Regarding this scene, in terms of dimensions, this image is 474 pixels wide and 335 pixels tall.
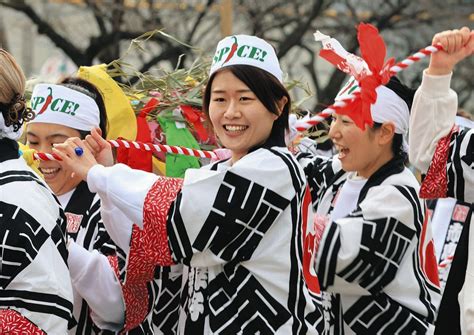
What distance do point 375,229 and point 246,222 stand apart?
27.7 inches

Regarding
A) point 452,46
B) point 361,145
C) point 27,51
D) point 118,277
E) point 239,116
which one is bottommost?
point 118,277

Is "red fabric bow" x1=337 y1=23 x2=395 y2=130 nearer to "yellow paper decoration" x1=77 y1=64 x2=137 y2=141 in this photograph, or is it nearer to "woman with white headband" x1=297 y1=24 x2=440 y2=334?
"woman with white headband" x1=297 y1=24 x2=440 y2=334

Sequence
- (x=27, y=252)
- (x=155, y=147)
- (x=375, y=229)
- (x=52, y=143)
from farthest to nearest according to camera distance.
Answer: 1. (x=52, y=143)
2. (x=155, y=147)
3. (x=375, y=229)
4. (x=27, y=252)

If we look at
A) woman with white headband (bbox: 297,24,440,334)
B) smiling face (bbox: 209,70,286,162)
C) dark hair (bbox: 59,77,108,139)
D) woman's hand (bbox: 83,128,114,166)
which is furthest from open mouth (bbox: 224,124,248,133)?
dark hair (bbox: 59,77,108,139)

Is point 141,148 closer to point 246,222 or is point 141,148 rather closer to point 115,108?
point 115,108

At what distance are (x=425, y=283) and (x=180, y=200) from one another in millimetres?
1279

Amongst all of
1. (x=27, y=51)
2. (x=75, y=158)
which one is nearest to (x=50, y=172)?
(x=75, y=158)

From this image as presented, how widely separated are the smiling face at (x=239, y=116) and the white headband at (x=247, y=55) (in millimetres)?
58

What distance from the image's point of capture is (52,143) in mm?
4613

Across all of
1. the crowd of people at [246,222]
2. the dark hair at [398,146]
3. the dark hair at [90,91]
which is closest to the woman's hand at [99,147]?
the crowd of people at [246,222]

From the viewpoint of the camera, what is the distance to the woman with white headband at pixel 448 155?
12.6 feet

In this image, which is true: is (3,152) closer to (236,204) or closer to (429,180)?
(236,204)

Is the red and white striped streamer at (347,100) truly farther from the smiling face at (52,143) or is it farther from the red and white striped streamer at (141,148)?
the smiling face at (52,143)

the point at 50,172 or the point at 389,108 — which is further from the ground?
the point at 389,108
